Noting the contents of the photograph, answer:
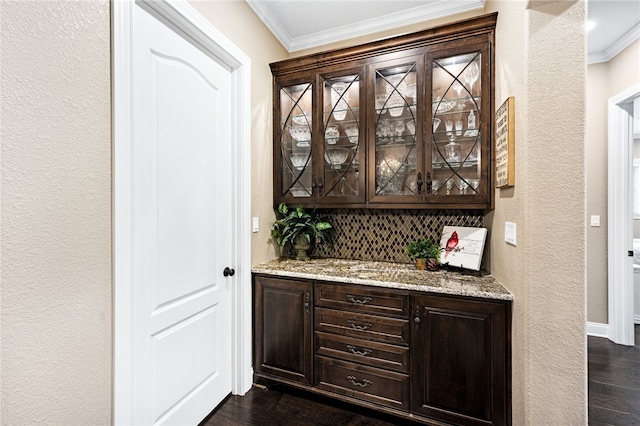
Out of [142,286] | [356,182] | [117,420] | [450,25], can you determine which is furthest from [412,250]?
[117,420]

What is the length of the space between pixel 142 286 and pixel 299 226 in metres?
1.27

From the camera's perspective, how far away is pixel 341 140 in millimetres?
2387

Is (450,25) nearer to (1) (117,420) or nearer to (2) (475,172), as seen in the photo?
(2) (475,172)

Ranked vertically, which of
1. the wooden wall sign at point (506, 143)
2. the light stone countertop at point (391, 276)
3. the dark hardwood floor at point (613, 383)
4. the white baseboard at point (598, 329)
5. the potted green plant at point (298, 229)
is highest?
the wooden wall sign at point (506, 143)

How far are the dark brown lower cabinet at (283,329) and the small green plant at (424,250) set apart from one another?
830 millimetres

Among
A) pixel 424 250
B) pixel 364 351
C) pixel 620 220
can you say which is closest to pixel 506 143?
pixel 424 250

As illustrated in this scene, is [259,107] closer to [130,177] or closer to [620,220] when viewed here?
[130,177]

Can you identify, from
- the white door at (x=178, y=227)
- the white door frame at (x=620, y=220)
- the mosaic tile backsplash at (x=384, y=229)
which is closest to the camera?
the white door at (x=178, y=227)

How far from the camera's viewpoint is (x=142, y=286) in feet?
4.75

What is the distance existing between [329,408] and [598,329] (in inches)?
120

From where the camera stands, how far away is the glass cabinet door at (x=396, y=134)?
215 cm

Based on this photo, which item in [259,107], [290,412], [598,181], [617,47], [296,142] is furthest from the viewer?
[598,181]

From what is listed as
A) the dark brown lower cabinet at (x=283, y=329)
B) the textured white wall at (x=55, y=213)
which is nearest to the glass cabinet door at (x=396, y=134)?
the dark brown lower cabinet at (x=283, y=329)

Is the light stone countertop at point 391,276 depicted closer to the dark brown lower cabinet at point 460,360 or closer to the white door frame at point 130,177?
the dark brown lower cabinet at point 460,360
